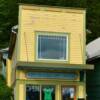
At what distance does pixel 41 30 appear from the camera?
29719 millimetres

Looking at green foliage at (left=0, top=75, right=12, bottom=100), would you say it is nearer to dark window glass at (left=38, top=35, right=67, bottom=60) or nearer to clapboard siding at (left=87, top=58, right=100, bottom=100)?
dark window glass at (left=38, top=35, right=67, bottom=60)

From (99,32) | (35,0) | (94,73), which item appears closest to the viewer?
(94,73)

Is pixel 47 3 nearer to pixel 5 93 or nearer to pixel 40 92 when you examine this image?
pixel 5 93

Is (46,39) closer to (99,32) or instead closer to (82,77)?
(82,77)

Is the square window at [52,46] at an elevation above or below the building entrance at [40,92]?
above

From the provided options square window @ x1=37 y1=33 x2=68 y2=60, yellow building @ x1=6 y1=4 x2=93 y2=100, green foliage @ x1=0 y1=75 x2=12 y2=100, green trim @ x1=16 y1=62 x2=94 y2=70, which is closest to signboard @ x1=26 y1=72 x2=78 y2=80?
yellow building @ x1=6 y1=4 x2=93 y2=100

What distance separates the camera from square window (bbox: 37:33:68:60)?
29656 millimetres

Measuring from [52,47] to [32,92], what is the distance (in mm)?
3029

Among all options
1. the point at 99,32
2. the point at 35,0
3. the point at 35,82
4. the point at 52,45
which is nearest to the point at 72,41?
the point at 52,45

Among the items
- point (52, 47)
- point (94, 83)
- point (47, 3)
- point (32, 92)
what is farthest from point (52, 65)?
point (47, 3)

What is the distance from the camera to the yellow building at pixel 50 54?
2902cm

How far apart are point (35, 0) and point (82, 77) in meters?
37.9

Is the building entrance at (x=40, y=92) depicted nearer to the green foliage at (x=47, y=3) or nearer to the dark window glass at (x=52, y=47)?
the dark window glass at (x=52, y=47)

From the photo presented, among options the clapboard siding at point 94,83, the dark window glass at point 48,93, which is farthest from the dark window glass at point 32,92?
the clapboard siding at point 94,83
